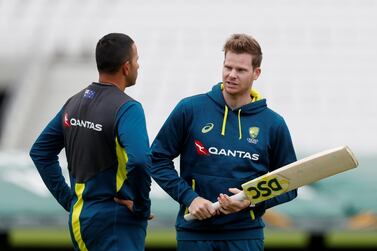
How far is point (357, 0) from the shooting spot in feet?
56.2

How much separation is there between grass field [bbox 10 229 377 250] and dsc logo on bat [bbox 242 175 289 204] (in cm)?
678

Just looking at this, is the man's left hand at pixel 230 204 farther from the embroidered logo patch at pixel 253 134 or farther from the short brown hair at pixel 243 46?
the short brown hair at pixel 243 46

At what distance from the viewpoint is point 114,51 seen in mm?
4324

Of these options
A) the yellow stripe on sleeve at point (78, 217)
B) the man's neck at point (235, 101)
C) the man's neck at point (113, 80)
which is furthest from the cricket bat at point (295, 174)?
the man's neck at point (113, 80)

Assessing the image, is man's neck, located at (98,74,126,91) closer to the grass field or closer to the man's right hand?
the man's right hand

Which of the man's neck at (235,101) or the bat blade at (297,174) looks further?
the man's neck at (235,101)

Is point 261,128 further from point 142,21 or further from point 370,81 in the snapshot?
point 142,21

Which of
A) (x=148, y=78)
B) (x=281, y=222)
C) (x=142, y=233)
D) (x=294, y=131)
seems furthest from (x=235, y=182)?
(x=148, y=78)

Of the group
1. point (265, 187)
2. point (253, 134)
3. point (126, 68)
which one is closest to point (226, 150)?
point (253, 134)

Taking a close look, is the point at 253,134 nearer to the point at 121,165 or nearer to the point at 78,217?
the point at 121,165

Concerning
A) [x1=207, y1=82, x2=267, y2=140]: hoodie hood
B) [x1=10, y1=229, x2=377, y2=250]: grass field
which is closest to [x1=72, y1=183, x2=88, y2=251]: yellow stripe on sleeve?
[x1=207, y1=82, x2=267, y2=140]: hoodie hood

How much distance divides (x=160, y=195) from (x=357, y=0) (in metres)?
9.75

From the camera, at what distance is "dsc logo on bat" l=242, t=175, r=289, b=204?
14.4 ft

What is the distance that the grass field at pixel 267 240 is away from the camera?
38.7ft
